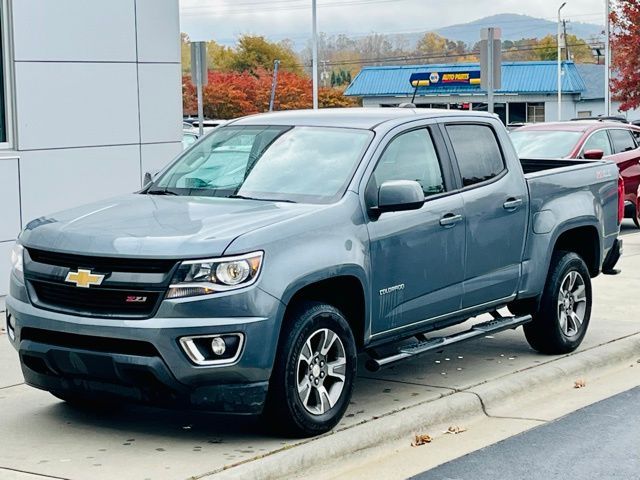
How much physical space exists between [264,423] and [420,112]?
264cm

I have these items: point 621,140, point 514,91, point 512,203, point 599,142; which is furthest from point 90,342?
point 514,91

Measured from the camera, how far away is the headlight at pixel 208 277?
6.46 meters

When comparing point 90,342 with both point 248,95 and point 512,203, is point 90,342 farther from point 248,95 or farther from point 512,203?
point 248,95

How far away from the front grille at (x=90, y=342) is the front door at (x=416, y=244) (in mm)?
1550

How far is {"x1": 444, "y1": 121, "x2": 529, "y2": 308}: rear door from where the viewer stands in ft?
27.4

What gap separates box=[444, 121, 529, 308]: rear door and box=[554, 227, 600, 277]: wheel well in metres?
1.01

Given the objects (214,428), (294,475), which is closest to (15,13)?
(214,428)

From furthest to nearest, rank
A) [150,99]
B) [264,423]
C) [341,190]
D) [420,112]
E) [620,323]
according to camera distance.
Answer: [150,99], [620,323], [420,112], [341,190], [264,423]

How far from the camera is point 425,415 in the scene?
7488mm

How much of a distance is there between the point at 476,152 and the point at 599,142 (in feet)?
39.6

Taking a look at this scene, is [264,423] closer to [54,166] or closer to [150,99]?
[54,166]

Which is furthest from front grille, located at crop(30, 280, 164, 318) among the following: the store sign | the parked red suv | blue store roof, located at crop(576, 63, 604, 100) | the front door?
blue store roof, located at crop(576, 63, 604, 100)

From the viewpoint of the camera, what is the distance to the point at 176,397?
657 centimetres

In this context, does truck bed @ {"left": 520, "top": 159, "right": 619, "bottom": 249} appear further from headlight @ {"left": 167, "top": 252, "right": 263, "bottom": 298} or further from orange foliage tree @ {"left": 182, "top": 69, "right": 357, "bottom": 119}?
orange foliage tree @ {"left": 182, "top": 69, "right": 357, "bottom": 119}
